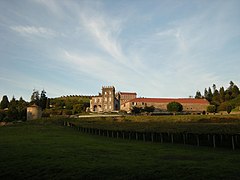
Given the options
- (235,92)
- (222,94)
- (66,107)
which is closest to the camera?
(66,107)

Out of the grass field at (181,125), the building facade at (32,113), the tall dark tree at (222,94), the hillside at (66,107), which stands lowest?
the grass field at (181,125)

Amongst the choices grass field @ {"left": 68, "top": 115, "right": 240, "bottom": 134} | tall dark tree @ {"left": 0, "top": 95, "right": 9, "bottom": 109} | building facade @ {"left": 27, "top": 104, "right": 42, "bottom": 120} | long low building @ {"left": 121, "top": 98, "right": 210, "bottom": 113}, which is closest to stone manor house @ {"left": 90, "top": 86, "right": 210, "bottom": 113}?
long low building @ {"left": 121, "top": 98, "right": 210, "bottom": 113}

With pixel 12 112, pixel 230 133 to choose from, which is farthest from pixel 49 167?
pixel 12 112

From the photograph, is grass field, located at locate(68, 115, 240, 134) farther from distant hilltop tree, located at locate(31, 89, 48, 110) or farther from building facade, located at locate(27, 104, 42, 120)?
distant hilltop tree, located at locate(31, 89, 48, 110)

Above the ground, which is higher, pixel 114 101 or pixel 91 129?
pixel 114 101

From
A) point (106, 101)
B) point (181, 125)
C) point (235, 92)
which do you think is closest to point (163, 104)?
point (106, 101)

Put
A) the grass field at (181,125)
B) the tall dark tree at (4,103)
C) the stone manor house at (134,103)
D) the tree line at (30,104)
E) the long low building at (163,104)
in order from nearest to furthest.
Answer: the grass field at (181,125) → the tree line at (30,104) → the stone manor house at (134,103) → the long low building at (163,104) → the tall dark tree at (4,103)

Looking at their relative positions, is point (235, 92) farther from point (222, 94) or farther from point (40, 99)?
point (40, 99)

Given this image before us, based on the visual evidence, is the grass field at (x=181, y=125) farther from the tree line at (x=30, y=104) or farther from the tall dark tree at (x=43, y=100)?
the tall dark tree at (x=43, y=100)

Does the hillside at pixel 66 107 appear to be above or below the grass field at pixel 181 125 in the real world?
above

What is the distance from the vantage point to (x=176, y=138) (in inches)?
1133

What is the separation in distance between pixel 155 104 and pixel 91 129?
65638 millimetres

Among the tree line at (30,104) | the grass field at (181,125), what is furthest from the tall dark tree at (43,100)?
the grass field at (181,125)

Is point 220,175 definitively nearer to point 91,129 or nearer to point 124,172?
point 124,172
